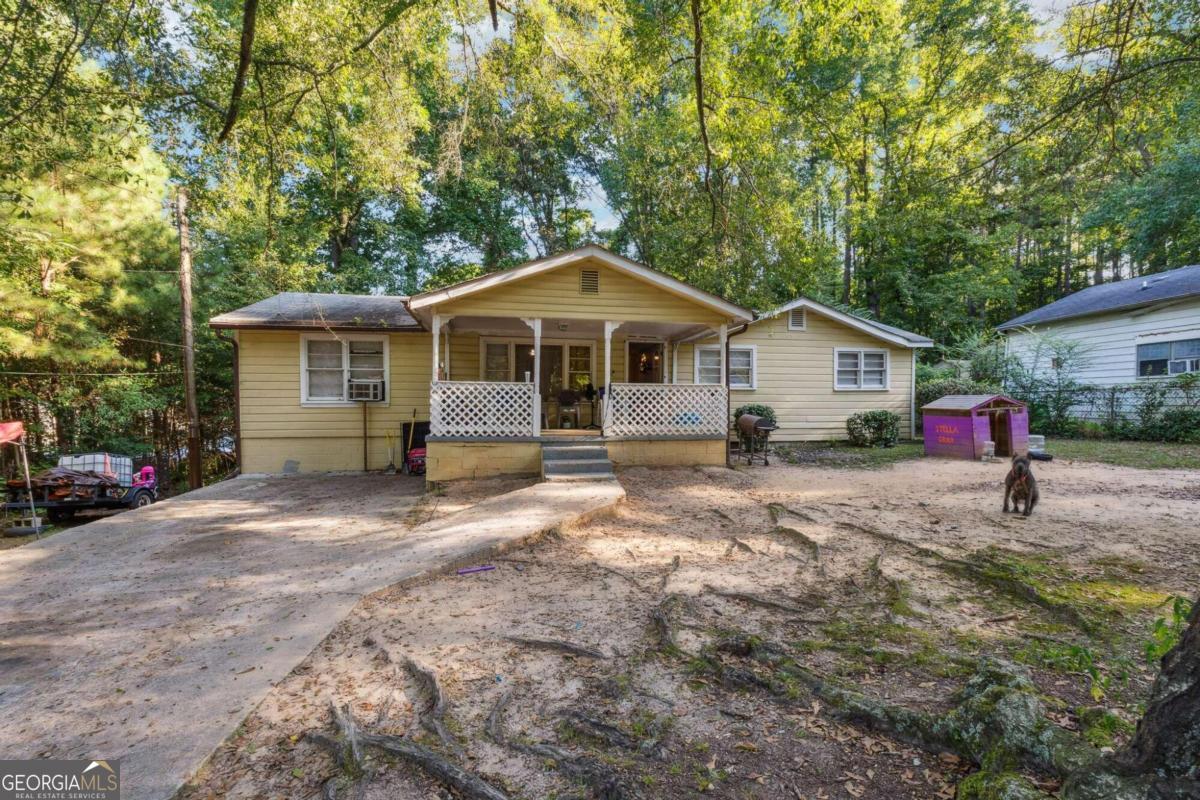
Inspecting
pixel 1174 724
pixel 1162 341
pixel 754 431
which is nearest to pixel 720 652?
pixel 1174 724

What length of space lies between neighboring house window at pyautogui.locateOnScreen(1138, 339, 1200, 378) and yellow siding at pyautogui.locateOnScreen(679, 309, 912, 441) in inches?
261

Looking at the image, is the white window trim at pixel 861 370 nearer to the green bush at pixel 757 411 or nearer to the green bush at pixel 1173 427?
the green bush at pixel 757 411

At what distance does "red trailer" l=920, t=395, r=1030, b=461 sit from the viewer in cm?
1073

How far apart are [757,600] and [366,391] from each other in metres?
10.1

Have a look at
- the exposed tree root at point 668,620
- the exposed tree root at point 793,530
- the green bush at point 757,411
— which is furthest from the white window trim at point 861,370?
the exposed tree root at point 668,620

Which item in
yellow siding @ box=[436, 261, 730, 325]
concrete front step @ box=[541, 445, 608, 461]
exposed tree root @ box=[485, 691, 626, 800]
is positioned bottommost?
exposed tree root @ box=[485, 691, 626, 800]

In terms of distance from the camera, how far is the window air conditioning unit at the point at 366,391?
36.8ft

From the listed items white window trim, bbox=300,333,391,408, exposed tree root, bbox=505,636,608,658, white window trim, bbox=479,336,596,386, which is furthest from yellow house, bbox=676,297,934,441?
exposed tree root, bbox=505,636,608,658

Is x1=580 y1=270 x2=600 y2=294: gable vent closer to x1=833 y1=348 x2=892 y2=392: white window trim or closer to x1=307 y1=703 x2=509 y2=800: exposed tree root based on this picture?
x1=833 y1=348 x2=892 y2=392: white window trim

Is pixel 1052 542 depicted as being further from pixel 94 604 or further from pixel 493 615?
pixel 94 604

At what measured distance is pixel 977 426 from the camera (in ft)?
35.2

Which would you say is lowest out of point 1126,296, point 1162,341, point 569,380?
point 569,380

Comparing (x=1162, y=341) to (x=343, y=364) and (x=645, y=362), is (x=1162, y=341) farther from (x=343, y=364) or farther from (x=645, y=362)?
(x=343, y=364)

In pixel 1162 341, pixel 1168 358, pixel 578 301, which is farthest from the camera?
pixel 1162 341
